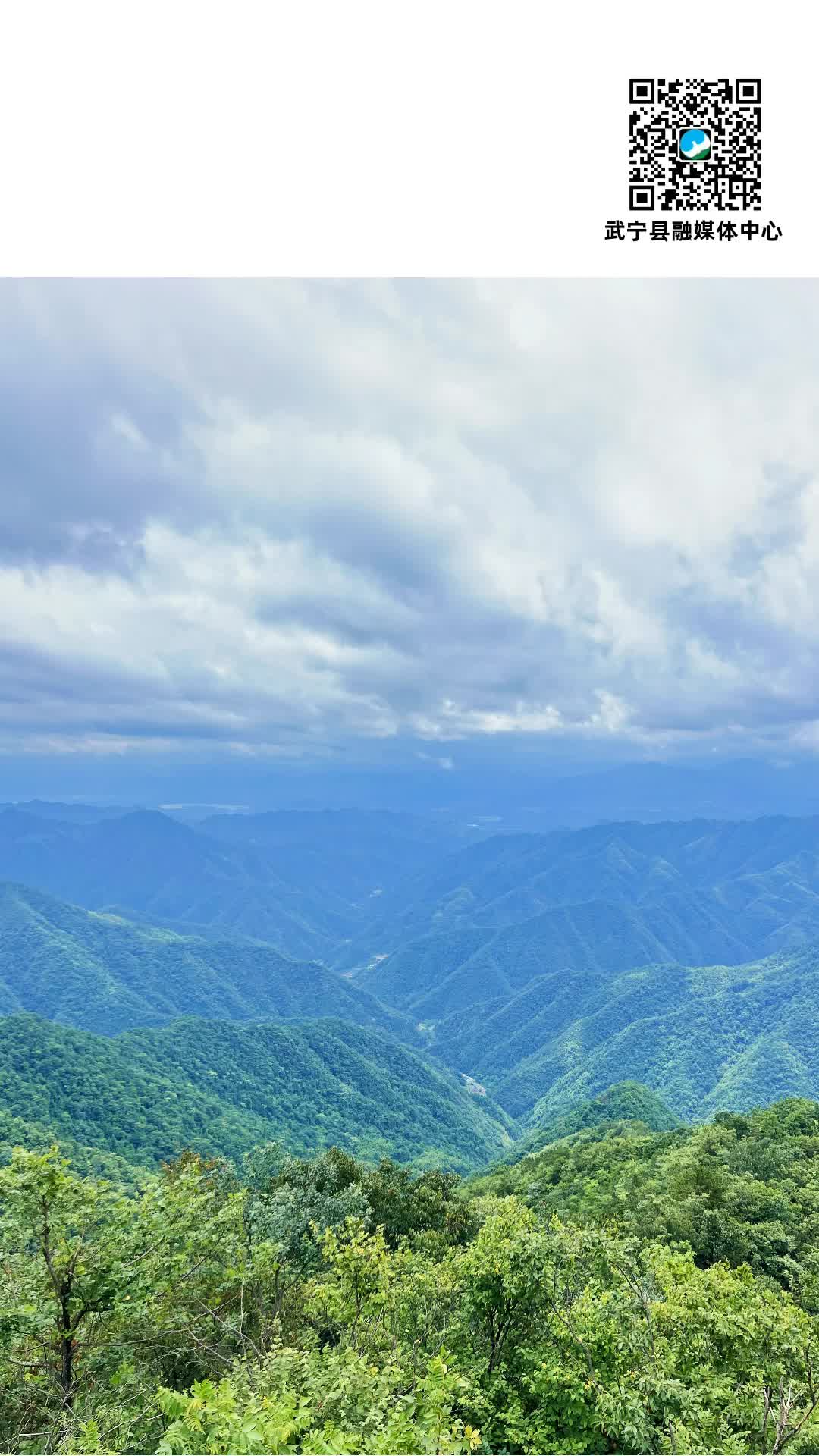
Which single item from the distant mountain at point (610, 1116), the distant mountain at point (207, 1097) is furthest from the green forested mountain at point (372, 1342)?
the distant mountain at point (610, 1116)

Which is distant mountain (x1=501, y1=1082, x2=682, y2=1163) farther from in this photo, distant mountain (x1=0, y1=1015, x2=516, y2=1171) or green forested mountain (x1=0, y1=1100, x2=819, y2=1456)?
green forested mountain (x1=0, y1=1100, x2=819, y2=1456)

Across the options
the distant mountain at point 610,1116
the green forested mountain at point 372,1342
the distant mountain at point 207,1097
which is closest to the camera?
the green forested mountain at point 372,1342

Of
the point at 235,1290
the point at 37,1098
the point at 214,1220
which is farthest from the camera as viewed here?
the point at 37,1098

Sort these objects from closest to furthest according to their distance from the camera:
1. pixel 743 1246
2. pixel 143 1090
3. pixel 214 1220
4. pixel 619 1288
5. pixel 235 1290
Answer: pixel 619 1288, pixel 214 1220, pixel 235 1290, pixel 743 1246, pixel 143 1090

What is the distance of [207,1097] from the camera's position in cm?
14650

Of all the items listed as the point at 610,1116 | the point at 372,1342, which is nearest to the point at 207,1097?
the point at 610,1116

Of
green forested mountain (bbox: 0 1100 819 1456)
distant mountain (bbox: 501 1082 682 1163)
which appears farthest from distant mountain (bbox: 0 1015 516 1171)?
green forested mountain (bbox: 0 1100 819 1456)

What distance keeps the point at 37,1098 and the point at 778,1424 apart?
5584 inches

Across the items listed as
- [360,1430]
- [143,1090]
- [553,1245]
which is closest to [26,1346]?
[360,1430]

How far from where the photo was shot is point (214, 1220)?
1784 centimetres

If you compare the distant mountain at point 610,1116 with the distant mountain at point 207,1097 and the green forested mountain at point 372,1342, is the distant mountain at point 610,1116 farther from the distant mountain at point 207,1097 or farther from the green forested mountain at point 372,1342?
the green forested mountain at point 372,1342

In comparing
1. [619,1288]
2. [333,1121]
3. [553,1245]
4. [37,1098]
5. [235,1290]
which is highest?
[553,1245]

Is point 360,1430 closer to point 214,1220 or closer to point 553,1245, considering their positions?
point 553,1245

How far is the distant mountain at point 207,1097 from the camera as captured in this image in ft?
391
